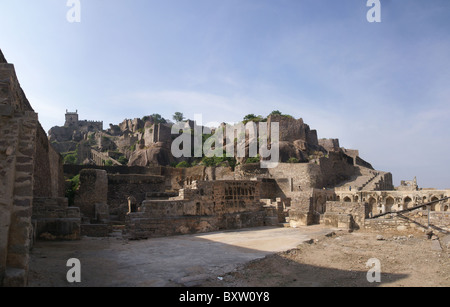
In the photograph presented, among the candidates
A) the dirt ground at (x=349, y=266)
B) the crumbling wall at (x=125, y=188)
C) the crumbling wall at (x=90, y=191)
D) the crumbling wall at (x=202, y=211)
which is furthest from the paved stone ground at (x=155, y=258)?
the crumbling wall at (x=125, y=188)

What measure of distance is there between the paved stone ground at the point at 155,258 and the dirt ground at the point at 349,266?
496mm

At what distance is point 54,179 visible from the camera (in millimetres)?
19547

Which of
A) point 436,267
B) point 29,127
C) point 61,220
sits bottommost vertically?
point 436,267

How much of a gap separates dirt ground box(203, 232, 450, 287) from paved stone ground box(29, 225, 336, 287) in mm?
496

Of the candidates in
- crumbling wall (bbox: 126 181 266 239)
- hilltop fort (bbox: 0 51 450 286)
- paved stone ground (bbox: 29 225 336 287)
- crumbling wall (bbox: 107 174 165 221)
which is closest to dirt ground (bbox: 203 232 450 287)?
paved stone ground (bbox: 29 225 336 287)

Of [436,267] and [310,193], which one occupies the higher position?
[310,193]

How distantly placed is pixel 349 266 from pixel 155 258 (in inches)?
178

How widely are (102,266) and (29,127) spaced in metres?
3.22

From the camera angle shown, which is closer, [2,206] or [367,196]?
[2,206]

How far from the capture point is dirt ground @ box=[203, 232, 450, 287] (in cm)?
616
